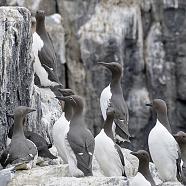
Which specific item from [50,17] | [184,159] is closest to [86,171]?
[184,159]

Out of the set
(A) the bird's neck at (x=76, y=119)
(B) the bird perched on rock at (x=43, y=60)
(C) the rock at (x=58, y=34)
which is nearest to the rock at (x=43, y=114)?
(B) the bird perched on rock at (x=43, y=60)

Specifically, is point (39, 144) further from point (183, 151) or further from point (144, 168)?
point (183, 151)

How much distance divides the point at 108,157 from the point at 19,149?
116 centimetres

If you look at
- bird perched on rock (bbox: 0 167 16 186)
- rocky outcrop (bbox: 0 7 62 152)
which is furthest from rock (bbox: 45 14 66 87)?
bird perched on rock (bbox: 0 167 16 186)

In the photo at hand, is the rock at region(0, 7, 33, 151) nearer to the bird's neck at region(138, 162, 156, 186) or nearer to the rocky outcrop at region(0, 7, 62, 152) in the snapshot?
the rocky outcrop at region(0, 7, 62, 152)

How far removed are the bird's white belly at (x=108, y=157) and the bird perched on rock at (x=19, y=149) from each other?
84cm

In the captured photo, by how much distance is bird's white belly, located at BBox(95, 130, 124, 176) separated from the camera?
1057 cm

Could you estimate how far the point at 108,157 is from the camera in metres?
10.6

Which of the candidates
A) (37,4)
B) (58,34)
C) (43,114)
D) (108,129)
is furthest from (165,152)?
(58,34)

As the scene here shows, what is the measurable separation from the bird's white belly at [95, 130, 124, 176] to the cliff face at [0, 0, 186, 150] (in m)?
15.8

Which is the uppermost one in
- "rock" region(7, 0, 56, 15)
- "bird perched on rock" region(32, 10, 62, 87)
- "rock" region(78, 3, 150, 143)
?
"rock" region(7, 0, 56, 15)

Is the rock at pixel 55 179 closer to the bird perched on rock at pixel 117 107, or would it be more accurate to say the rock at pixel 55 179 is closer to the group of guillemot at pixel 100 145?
the group of guillemot at pixel 100 145

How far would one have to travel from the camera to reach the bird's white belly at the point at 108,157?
34.7ft

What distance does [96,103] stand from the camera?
88.6 feet
